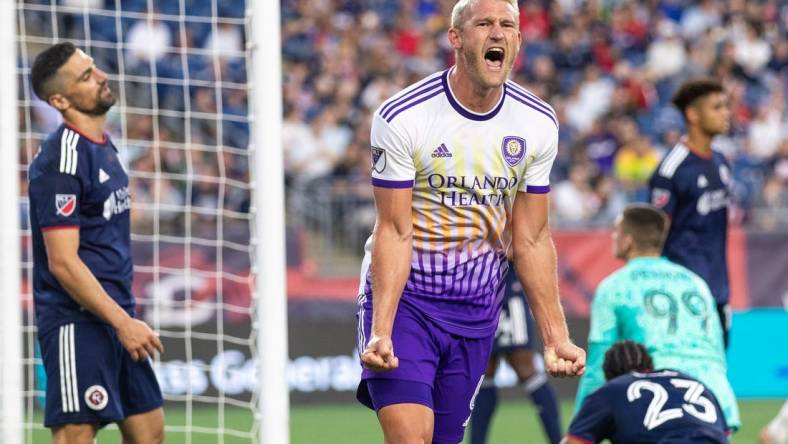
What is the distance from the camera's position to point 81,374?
5.89 meters

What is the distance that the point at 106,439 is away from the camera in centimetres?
986

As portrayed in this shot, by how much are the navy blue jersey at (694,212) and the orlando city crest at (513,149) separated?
3.38 metres

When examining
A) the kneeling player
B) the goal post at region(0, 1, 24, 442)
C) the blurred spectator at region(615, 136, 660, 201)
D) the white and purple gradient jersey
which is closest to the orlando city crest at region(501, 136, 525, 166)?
the white and purple gradient jersey

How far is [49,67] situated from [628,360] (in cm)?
281

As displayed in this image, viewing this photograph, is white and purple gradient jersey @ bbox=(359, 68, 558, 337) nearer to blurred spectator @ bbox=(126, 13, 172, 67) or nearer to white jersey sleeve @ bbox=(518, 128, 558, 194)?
white jersey sleeve @ bbox=(518, 128, 558, 194)

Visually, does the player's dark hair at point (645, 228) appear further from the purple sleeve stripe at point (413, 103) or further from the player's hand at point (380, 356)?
the player's hand at point (380, 356)

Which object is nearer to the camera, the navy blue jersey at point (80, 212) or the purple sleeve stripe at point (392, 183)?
the purple sleeve stripe at point (392, 183)

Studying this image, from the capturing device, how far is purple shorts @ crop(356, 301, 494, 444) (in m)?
5.02

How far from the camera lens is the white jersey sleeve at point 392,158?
4973 millimetres

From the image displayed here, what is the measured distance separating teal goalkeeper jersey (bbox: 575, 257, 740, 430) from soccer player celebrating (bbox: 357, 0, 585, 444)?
1532 mm

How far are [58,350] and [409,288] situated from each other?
167 centimetres

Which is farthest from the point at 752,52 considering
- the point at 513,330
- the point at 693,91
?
the point at 513,330

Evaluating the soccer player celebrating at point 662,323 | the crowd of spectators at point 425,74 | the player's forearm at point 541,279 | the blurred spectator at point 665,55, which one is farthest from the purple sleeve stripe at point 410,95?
the blurred spectator at point 665,55

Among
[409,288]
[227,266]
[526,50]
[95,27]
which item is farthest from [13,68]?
[526,50]
